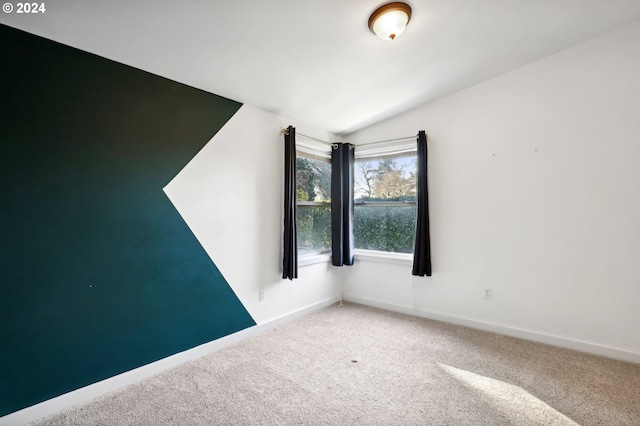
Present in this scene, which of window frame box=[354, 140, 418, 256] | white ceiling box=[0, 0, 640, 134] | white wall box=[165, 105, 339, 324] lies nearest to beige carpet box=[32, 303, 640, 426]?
white wall box=[165, 105, 339, 324]

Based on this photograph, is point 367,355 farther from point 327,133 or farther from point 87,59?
point 87,59

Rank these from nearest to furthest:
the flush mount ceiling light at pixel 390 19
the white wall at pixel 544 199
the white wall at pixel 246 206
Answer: the flush mount ceiling light at pixel 390 19 < the white wall at pixel 544 199 < the white wall at pixel 246 206

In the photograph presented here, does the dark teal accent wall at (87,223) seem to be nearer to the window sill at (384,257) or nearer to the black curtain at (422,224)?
the window sill at (384,257)

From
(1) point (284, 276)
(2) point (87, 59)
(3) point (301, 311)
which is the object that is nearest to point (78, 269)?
(2) point (87, 59)

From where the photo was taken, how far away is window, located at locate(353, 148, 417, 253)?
3771 millimetres

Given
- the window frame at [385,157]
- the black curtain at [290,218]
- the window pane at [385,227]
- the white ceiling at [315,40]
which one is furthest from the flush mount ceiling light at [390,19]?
the window pane at [385,227]

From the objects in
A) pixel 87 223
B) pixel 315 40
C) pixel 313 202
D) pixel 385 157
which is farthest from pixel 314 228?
pixel 87 223

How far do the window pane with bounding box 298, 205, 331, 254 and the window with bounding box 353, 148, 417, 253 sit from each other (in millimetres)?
399

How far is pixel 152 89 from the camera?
2.36 metres

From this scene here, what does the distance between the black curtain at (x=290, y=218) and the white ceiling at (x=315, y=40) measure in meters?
0.54

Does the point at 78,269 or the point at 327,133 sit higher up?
the point at 327,133

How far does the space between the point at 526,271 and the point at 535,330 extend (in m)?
0.57

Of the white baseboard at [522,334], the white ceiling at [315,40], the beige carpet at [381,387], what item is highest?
the white ceiling at [315,40]

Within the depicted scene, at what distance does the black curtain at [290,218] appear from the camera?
10.6 feet
